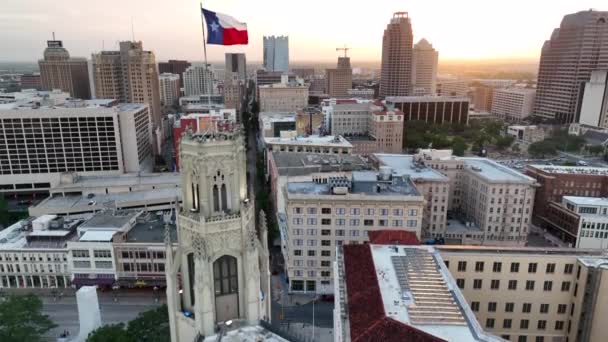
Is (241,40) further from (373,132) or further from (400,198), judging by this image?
(373,132)

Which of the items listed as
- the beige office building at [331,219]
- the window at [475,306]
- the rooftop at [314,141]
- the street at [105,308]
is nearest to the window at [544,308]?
the window at [475,306]

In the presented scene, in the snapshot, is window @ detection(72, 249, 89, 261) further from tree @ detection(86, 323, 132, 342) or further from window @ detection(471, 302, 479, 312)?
window @ detection(471, 302, 479, 312)

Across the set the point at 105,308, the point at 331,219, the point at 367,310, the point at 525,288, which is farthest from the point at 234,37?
the point at 105,308

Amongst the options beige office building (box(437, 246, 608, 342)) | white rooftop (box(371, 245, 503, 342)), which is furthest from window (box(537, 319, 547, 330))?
white rooftop (box(371, 245, 503, 342))

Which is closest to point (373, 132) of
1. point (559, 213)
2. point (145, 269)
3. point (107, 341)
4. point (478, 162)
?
point (478, 162)

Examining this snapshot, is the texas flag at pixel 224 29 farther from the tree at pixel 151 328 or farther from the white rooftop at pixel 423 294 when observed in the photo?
the tree at pixel 151 328

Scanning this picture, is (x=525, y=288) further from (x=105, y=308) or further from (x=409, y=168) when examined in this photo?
(x=105, y=308)
